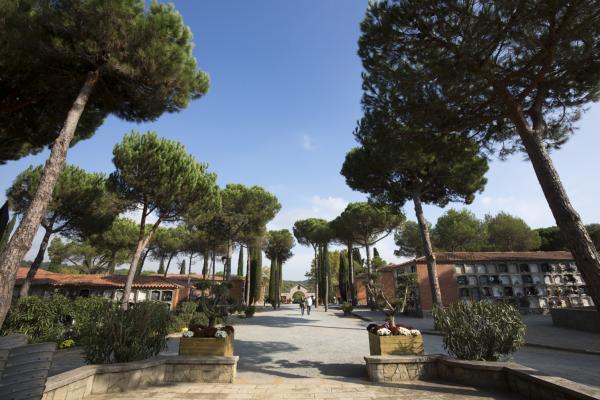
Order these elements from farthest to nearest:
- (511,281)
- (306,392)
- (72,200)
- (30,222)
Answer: (511,281), (72,200), (30,222), (306,392)

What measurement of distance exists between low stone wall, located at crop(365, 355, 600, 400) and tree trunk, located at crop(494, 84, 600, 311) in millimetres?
1803

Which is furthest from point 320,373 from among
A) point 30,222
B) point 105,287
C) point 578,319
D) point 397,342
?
point 105,287

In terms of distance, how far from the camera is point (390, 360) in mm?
6105

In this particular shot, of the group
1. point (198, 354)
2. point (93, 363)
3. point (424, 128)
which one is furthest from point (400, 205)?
point (93, 363)

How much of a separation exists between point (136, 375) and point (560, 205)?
8917 millimetres

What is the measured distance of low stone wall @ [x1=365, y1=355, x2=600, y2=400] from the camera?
3.92 m

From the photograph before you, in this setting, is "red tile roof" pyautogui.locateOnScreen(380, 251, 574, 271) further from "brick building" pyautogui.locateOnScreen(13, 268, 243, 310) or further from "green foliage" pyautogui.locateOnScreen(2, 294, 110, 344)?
"green foliage" pyautogui.locateOnScreen(2, 294, 110, 344)

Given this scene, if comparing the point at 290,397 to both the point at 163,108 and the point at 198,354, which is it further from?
the point at 163,108

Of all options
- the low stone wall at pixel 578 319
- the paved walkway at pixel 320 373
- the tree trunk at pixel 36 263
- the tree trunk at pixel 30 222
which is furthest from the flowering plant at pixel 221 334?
the tree trunk at pixel 36 263

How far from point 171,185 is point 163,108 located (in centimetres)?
739

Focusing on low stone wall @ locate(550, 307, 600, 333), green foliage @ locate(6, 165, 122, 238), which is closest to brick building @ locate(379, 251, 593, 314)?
low stone wall @ locate(550, 307, 600, 333)

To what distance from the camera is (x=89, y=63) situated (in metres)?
8.49

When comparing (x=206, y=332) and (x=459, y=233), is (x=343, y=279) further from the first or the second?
(x=206, y=332)

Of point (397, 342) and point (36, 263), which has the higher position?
point (36, 263)
